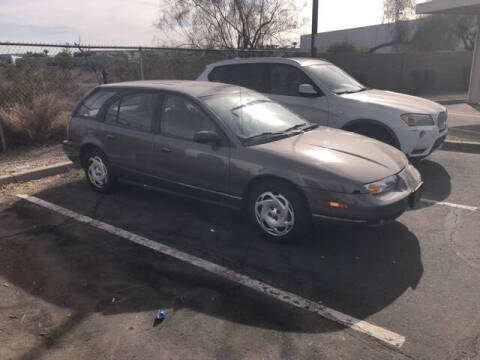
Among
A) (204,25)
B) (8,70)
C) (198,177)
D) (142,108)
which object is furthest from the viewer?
(204,25)

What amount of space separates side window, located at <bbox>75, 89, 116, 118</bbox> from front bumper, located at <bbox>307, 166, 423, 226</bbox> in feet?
10.6

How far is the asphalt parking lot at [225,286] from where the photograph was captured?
2.88 meters

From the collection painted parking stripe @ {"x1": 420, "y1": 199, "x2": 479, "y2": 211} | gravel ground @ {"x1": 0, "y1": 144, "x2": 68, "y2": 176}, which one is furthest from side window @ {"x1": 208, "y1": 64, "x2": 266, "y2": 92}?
painted parking stripe @ {"x1": 420, "y1": 199, "x2": 479, "y2": 211}

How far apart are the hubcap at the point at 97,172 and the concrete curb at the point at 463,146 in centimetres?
648

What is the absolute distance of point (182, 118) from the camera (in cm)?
487

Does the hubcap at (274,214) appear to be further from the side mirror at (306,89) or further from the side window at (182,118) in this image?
the side mirror at (306,89)

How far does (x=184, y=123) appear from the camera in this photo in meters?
4.83

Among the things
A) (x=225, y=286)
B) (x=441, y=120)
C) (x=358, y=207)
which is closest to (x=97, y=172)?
(x=225, y=286)

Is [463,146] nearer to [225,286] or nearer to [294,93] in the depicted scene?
[294,93]

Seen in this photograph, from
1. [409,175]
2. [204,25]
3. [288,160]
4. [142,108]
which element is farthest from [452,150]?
[204,25]

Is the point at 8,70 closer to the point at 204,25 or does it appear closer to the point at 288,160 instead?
the point at 288,160

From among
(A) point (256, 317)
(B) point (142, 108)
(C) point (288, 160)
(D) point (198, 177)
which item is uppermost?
(B) point (142, 108)

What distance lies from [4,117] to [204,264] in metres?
6.27

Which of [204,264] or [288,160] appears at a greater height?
[288,160]
